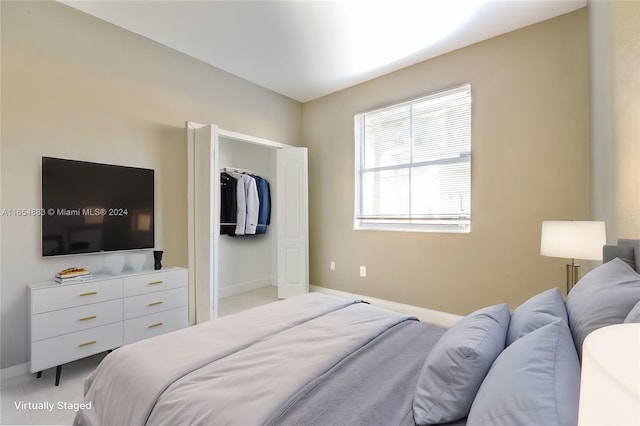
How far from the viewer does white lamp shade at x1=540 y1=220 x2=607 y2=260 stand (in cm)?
172

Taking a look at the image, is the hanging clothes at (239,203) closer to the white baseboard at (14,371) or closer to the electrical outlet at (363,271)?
the electrical outlet at (363,271)

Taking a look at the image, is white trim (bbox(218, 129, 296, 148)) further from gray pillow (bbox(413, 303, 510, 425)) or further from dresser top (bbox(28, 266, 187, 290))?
gray pillow (bbox(413, 303, 510, 425))

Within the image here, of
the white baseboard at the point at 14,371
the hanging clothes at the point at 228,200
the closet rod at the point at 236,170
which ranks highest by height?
the closet rod at the point at 236,170

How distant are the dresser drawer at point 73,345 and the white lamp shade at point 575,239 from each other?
315 cm

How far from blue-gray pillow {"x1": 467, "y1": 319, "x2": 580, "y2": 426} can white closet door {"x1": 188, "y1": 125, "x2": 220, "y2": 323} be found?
2667 mm

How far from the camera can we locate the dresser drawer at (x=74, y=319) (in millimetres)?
2021

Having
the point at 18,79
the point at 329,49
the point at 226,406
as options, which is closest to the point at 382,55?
the point at 329,49

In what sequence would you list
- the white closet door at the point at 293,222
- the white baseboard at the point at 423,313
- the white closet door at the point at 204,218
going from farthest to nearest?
the white closet door at the point at 293,222 → the white baseboard at the point at 423,313 → the white closet door at the point at 204,218

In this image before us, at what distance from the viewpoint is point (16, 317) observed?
221 cm

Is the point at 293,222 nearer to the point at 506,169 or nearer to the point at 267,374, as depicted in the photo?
the point at 506,169

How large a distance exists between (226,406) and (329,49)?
308cm

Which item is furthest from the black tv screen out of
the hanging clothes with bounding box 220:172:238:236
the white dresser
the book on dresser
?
the hanging clothes with bounding box 220:172:238:236

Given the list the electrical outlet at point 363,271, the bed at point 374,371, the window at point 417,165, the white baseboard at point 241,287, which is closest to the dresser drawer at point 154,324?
the bed at point 374,371

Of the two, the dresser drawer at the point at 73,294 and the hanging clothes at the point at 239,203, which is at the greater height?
the hanging clothes at the point at 239,203
